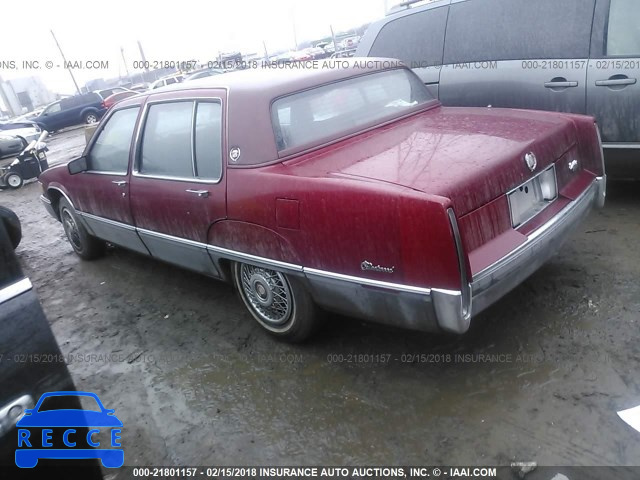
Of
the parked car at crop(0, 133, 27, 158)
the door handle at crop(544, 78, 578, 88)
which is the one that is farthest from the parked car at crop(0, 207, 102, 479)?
the parked car at crop(0, 133, 27, 158)

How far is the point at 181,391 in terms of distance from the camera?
3.06 m

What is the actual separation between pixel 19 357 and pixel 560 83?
14.0 feet

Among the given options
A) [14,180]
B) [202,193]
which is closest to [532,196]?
[202,193]

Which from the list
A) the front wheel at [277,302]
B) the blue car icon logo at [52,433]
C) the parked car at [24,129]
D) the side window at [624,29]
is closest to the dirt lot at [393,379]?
the front wheel at [277,302]

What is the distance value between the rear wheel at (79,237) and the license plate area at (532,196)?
4200 mm

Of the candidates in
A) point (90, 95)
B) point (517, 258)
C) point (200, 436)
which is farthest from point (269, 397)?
point (90, 95)

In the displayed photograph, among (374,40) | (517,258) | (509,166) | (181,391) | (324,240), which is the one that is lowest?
(181,391)

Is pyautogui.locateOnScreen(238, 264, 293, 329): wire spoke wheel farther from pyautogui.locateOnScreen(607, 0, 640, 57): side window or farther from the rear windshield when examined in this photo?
pyautogui.locateOnScreen(607, 0, 640, 57): side window

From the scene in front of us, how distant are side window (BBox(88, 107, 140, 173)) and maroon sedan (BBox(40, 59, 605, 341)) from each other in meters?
0.02

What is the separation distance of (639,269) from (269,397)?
2599 millimetres

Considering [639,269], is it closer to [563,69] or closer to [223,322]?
[563,69]

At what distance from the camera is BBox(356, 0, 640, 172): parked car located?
384 centimetres

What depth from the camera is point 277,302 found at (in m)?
3.15

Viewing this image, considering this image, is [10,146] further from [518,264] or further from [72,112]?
[518,264]
